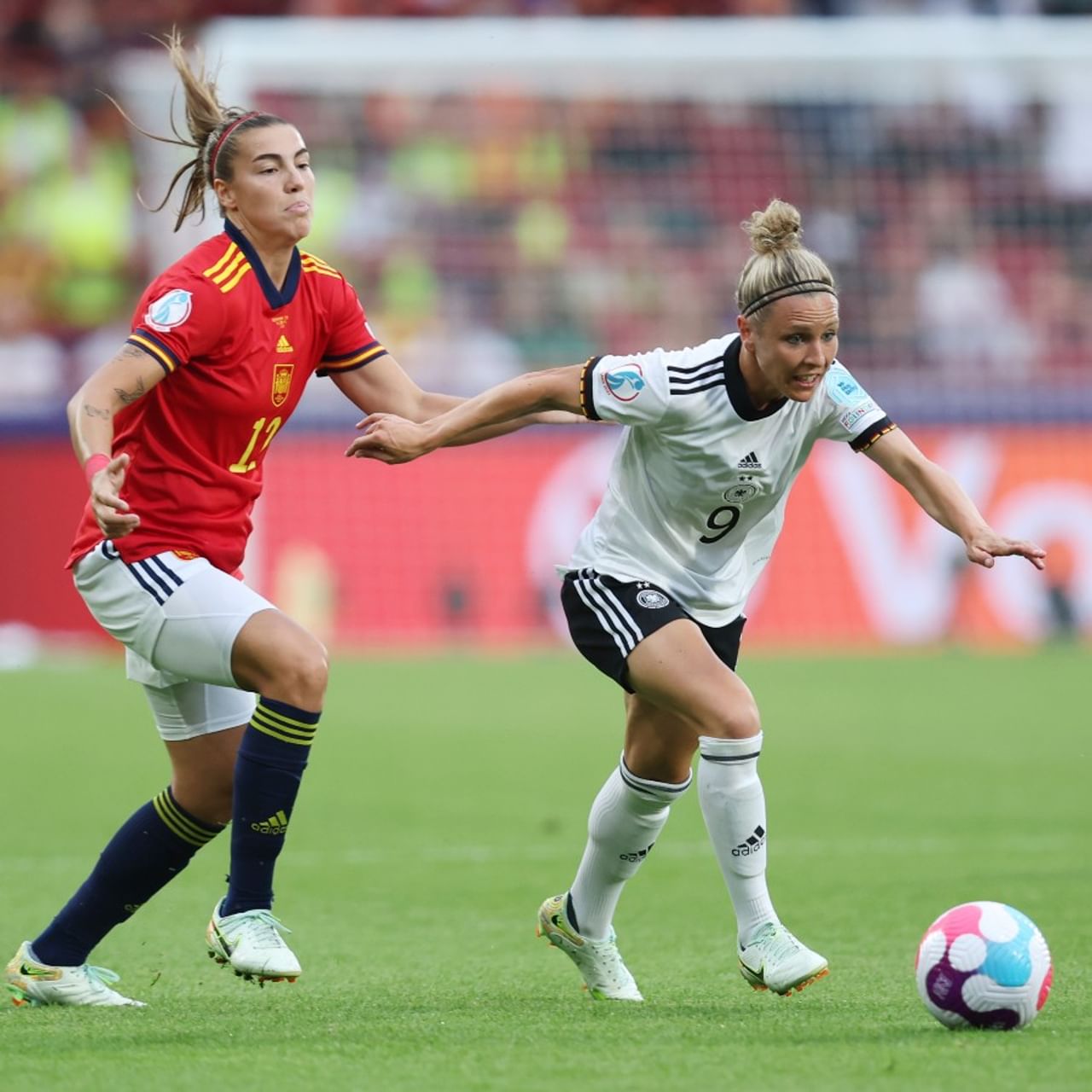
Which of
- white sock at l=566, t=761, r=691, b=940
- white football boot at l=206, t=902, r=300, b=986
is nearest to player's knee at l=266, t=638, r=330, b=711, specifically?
white football boot at l=206, t=902, r=300, b=986

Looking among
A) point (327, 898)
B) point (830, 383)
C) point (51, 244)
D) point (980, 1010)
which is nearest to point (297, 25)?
point (51, 244)

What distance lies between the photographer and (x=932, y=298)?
757 inches

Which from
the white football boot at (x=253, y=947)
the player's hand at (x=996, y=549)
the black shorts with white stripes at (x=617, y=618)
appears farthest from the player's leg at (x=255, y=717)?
the player's hand at (x=996, y=549)

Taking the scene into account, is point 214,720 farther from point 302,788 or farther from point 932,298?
point 932,298

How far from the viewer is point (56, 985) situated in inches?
220

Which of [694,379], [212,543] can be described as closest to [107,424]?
[212,543]

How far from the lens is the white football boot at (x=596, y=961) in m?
5.67

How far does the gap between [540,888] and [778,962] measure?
2456mm

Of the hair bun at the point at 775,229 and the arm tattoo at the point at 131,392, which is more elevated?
the hair bun at the point at 775,229

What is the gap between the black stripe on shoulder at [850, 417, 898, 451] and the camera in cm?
558

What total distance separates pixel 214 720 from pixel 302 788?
185 inches

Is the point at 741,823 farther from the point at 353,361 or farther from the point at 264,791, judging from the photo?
the point at 353,361

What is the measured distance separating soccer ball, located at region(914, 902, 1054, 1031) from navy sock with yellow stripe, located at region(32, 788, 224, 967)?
6.26 feet

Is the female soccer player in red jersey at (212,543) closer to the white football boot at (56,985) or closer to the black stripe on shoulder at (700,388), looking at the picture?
the white football boot at (56,985)
